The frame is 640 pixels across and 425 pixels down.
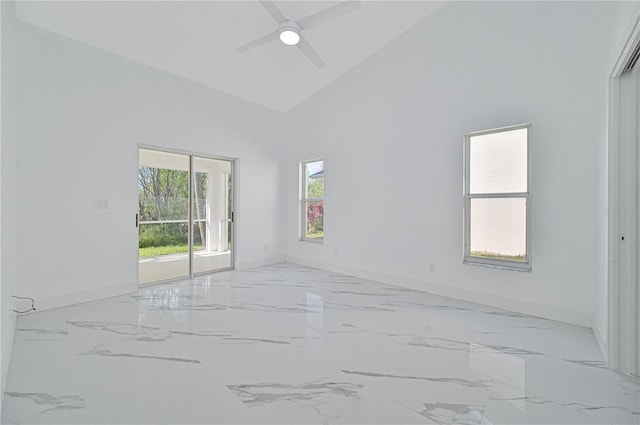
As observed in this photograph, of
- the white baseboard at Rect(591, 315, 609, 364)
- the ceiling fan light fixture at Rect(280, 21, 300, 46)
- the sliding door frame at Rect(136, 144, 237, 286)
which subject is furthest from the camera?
the sliding door frame at Rect(136, 144, 237, 286)

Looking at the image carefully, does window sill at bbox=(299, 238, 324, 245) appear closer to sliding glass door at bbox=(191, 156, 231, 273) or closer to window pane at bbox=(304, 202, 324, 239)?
window pane at bbox=(304, 202, 324, 239)

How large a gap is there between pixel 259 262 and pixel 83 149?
3.29 meters

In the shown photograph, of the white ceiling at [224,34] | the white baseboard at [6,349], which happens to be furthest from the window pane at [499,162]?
the white baseboard at [6,349]

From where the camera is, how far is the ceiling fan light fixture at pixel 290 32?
331 centimetres

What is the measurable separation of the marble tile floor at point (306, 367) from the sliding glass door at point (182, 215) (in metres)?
1.25

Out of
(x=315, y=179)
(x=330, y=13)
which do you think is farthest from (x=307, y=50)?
(x=315, y=179)

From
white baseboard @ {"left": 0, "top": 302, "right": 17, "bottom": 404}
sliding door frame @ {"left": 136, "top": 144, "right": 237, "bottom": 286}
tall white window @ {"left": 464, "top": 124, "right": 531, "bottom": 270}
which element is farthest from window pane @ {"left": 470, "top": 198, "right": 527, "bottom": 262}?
white baseboard @ {"left": 0, "top": 302, "right": 17, "bottom": 404}

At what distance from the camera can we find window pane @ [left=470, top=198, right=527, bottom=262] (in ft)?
11.7

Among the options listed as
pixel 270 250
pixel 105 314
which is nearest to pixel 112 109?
pixel 105 314

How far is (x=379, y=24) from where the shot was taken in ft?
14.4

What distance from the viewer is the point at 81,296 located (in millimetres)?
3797

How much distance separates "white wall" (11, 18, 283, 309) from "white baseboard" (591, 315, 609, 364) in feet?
16.7

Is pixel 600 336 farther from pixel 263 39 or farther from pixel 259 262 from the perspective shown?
pixel 259 262

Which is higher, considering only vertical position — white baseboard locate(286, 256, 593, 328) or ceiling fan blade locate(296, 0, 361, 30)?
ceiling fan blade locate(296, 0, 361, 30)
